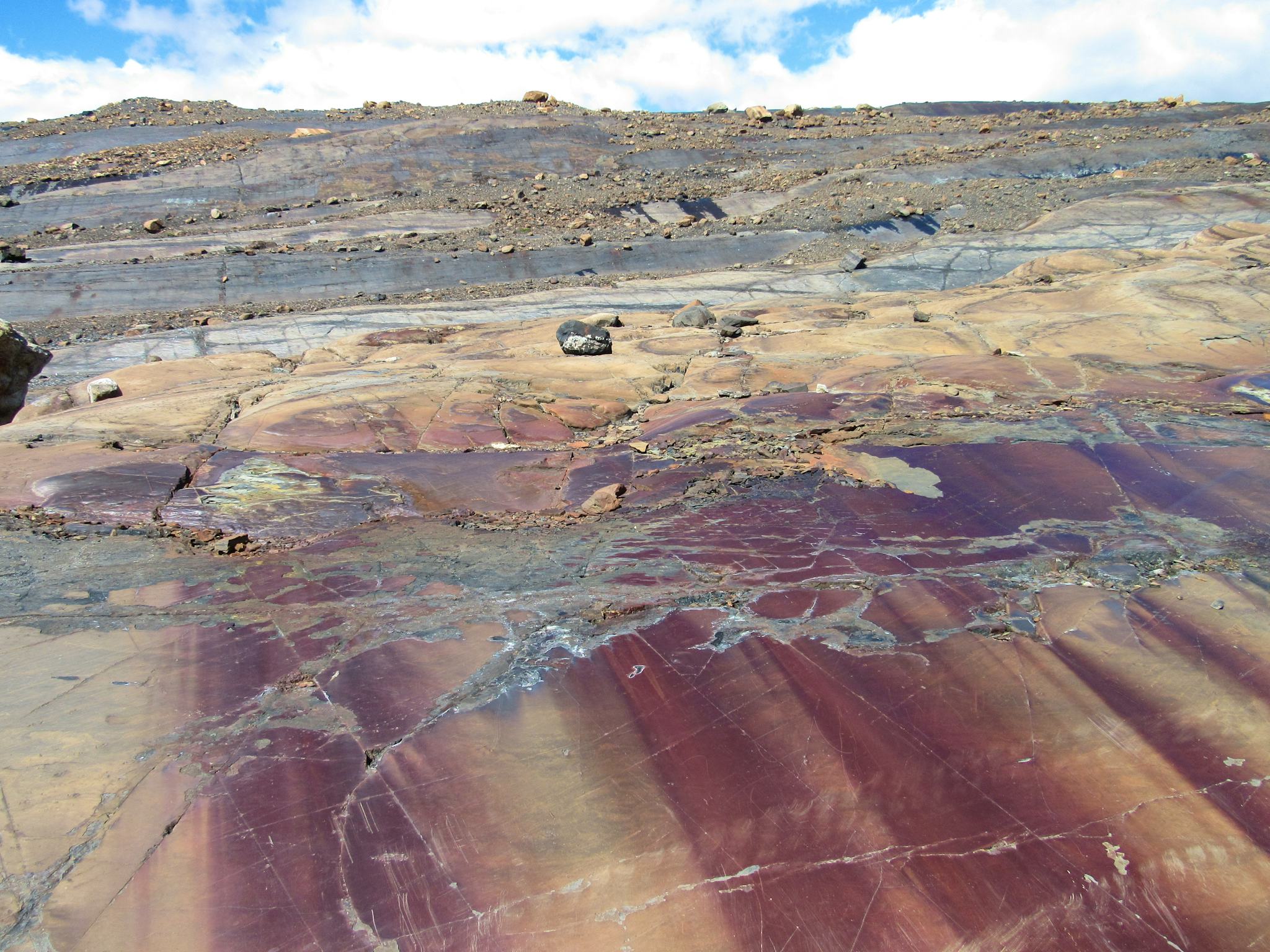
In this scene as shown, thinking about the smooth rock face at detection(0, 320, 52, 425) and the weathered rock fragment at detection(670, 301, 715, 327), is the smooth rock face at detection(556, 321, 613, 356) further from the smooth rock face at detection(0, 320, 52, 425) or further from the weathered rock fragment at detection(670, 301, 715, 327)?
the smooth rock face at detection(0, 320, 52, 425)

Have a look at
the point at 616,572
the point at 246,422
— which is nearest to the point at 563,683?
the point at 616,572

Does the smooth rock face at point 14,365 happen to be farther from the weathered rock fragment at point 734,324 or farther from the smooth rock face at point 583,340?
the weathered rock fragment at point 734,324

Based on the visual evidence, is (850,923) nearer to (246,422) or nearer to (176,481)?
(176,481)

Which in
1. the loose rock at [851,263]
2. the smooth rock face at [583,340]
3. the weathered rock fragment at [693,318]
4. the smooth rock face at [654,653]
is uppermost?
the loose rock at [851,263]

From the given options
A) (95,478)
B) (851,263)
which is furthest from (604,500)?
(851,263)

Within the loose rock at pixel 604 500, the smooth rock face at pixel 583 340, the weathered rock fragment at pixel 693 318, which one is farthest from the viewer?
the weathered rock fragment at pixel 693 318

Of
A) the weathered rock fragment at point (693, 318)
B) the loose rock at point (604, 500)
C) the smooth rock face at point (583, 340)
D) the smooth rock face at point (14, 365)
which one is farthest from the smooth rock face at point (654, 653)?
the weathered rock fragment at point (693, 318)

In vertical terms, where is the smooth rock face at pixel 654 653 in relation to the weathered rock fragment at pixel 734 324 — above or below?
below
